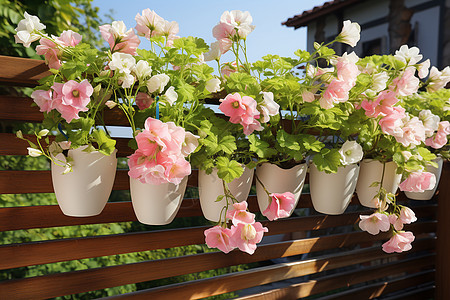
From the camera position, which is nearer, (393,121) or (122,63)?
(122,63)

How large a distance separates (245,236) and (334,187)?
45cm

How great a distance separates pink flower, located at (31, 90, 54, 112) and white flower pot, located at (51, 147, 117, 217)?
0.38 feet

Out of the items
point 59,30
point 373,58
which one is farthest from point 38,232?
point 373,58

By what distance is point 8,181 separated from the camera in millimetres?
1054

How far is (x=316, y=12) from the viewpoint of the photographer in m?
6.59

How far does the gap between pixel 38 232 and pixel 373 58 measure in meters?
2.15

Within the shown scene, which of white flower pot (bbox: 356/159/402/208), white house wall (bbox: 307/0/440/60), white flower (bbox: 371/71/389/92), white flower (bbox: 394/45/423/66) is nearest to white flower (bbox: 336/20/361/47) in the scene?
white flower (bbox: 371/71/389/92)

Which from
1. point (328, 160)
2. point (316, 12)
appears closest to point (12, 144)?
point (328, 160)

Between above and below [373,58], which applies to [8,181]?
below

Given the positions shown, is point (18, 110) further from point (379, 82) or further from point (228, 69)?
point (379, 82)

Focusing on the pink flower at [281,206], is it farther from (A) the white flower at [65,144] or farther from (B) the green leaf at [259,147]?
(A) the white flower at [65,144]

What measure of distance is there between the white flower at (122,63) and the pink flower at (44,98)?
15 centimetres

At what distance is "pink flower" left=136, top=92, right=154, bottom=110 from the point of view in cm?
95

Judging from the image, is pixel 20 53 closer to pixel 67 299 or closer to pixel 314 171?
pixel 67 299
